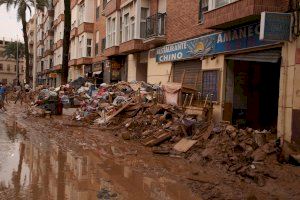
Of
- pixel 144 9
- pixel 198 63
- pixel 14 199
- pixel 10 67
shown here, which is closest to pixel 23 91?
pixel 144 9

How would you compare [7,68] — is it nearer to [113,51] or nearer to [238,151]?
[113,51]

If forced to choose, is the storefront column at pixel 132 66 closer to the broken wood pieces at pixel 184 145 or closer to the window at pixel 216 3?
the window at pixel 216 3

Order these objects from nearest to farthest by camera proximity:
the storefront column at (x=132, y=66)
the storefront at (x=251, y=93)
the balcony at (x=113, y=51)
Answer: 1. the storefront at (x=251, y=93)
2. the storefront column at (x=132, y=66)
3. the balcony at (x=113, y=51)

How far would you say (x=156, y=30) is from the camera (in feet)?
71.9

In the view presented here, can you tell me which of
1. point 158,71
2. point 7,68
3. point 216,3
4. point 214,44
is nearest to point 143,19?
point 158,71

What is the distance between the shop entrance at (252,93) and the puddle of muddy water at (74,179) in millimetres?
6293

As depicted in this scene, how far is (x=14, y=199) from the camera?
6.67 m

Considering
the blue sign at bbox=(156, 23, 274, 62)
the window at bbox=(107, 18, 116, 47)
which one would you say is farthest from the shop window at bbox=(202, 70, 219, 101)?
the window at bbox=(107, 18, 116, 47)

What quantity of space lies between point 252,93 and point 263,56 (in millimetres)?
2914

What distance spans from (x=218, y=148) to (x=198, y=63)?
7.70m

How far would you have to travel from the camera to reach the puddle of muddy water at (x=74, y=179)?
23.5 ft

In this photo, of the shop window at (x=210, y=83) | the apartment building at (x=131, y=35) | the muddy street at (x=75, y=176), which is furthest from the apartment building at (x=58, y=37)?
the muddy street at (x=75, y=176)

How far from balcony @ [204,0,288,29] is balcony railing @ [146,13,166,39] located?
6.54m

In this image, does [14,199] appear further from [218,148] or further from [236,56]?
[236,56]
